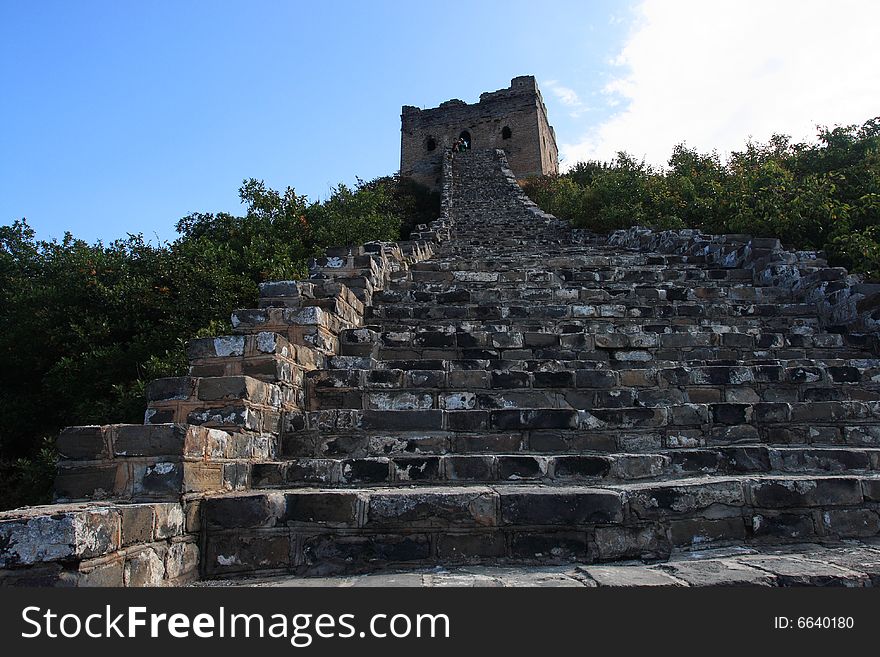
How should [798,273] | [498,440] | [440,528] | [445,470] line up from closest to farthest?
[440,528] → [445,470] → [498,440] → [798,273]

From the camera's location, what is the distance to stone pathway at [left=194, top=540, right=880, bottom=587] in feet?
7.56

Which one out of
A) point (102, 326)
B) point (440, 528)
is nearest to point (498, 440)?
point (440, 528)

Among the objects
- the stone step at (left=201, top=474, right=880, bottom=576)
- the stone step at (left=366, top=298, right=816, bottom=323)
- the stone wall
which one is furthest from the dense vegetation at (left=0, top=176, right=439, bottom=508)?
the stone wall

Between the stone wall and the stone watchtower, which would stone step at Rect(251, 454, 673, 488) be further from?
the stone watchtower

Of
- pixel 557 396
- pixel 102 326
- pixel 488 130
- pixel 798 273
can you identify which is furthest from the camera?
pixel 488 130

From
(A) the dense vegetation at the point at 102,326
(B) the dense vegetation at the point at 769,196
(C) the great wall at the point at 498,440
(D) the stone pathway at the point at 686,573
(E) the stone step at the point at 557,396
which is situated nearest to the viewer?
(D) the stone pathway at the point at 686,573

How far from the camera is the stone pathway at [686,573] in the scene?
2305mm

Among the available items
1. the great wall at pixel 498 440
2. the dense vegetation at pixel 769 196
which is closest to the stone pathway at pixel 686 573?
the great wall at pixel 498 440

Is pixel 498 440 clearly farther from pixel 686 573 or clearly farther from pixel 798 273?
pixel 798 273

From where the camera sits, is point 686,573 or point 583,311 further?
point 583,311

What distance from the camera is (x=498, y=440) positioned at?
13.5 ft

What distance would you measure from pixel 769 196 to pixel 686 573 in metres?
9.52

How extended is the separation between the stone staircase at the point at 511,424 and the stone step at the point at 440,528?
1 cm

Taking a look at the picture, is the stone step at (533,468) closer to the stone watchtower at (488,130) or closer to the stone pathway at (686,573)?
the stone pathway at (686,573)
